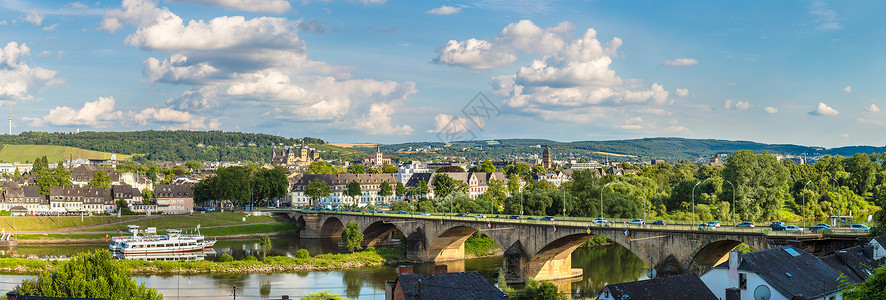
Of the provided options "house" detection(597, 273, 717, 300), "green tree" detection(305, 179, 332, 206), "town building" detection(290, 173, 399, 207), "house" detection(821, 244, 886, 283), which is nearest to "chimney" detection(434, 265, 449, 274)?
"house" detection(597, 273, 717, 300)

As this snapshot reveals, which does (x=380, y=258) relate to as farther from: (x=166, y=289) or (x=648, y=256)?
(x=648, y=256)

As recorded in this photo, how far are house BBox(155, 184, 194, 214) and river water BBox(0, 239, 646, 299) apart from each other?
4952 cm

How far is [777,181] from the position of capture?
3583 inches

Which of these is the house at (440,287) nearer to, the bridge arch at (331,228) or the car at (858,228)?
the car at (858,228)

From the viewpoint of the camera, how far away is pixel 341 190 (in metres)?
166

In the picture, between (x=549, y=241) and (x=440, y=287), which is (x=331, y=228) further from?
(x=440, y=287)

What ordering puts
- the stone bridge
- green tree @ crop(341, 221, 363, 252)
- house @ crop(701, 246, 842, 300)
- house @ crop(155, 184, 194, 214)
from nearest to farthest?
1. house @ crop(701, 246, 842, 300)
2. the stone bridge
3. green tree @ crop(341, 221, 363, 252)
4. house @ crop(155, 184, 194, 214)

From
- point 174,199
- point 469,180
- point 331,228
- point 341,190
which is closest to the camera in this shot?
point 331,228

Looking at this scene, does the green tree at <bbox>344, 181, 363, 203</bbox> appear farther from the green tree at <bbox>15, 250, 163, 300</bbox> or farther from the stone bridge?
the green tree at <bbox>15, 250, 163, 300</bbox>

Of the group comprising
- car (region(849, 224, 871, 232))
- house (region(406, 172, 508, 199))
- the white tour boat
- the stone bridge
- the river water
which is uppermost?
house (region(406, 172, 508, 199))

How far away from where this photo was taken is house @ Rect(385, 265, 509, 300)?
34.5 m

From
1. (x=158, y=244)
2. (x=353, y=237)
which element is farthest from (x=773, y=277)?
(x=158, y=244)

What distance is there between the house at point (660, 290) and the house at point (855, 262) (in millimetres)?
9875

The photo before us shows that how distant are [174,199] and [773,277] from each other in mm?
127864
